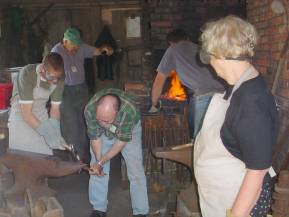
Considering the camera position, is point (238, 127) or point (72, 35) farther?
point (72, 35)

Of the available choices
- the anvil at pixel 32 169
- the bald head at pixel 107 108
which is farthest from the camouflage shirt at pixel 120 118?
the anvil at pixel 32 169

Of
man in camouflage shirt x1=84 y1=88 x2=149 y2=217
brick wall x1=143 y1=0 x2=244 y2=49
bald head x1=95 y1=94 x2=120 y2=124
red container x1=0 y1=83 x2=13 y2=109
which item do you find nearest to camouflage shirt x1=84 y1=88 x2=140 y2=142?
man in camouflage shirt x1=84 y1=88 x2=149 y2=217

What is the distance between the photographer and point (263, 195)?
8.13 ft

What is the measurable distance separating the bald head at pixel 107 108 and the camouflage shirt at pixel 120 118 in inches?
7.4

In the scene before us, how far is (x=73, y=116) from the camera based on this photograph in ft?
22.3

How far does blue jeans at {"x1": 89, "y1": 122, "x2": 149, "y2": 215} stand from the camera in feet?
14.3

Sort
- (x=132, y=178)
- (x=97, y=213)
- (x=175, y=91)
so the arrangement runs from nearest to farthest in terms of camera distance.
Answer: (x=132, y=178) → (x=97, y=213) → (x=175, y=91)

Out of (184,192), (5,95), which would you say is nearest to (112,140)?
(184,192)

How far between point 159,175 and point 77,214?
1.12 meters

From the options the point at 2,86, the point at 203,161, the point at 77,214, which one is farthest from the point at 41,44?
the point at 203,161

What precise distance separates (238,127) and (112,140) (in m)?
2.26

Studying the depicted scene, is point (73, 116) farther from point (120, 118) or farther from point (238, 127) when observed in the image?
point (238, 127)

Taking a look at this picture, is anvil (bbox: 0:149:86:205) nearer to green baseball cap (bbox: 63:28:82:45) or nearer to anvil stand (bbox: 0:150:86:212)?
anvil stand (bbox: 0:150:86:212)

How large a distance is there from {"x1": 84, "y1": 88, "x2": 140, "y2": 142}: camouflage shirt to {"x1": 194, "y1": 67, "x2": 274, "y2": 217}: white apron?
4.69 feet
